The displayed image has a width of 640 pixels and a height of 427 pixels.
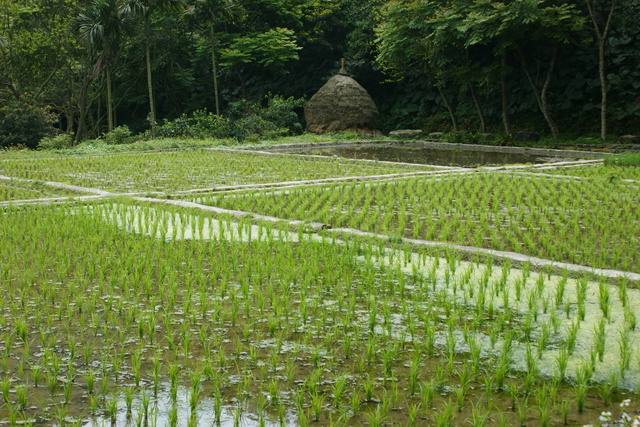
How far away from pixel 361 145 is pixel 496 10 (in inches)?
205

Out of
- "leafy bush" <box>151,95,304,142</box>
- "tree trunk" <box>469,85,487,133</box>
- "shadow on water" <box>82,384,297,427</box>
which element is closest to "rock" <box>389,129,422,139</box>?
"tree trunk" <box>469,85,487,133</box>

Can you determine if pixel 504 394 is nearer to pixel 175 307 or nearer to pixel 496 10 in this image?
pixel 175 307

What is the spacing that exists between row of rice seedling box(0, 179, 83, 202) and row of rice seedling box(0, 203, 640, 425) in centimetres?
334

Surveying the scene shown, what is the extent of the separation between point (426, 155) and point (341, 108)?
6.38 m

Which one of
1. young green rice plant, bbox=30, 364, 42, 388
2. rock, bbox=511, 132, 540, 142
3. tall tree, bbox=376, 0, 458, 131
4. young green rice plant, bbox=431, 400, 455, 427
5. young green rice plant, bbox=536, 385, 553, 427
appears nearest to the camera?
young green rice plant, bbox=431, 400, 455, 427

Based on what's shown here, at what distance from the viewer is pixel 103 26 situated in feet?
65.8

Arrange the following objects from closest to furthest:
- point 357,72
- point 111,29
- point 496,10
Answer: point 496,10, point 111,29, point 357,72

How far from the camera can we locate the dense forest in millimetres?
16656

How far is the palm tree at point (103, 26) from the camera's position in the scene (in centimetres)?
1948

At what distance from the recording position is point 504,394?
275 cm

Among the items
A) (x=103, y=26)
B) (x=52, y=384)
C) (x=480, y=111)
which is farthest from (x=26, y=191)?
(x=480, y=111)

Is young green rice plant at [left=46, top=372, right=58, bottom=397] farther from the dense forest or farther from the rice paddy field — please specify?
the dense forest

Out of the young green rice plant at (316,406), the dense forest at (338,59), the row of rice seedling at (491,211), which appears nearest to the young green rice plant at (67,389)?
the young green rice plant at (316,406)

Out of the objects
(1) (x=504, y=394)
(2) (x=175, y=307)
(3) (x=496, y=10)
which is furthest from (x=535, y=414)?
(3) (x=496, y=10)
